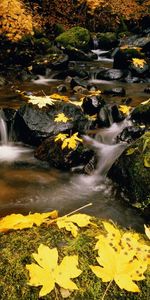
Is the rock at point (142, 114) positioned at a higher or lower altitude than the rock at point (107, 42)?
lower

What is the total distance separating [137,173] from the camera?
12.5 feet

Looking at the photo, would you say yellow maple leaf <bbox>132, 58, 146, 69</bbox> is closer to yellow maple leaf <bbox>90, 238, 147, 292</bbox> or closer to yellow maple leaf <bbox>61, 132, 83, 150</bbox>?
yellow maple leaf <bbox>61, 132, 83, 150</bbox>

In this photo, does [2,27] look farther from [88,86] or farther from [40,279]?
[40,279]

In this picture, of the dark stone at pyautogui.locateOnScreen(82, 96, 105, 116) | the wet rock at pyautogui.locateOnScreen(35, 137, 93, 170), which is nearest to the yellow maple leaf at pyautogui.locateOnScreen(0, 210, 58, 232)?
the wet rock at pyautogui.locateOnScreen(35, 137, 93, 170)

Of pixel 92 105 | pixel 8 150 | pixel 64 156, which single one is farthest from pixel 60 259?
pixel 92 105

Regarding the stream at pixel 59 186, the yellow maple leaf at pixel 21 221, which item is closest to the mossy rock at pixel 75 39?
the stream at pixel 59 186

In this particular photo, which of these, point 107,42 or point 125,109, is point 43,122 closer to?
point 125,109

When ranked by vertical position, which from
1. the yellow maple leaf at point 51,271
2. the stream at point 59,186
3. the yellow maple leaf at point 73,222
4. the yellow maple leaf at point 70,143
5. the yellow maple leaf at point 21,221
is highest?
the yellow maple leaf at point 51,271

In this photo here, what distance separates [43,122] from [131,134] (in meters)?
1.70

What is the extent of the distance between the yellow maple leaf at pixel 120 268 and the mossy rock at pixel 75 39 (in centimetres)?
1440

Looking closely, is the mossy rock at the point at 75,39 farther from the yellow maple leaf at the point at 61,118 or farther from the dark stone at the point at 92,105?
the yellow maple leaf at the point at 61,118

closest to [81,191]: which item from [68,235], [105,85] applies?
[68,235]

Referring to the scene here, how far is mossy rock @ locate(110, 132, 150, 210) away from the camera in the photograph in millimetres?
3734

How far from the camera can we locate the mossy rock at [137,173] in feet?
12.3
